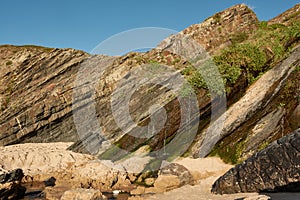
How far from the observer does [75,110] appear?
45.0 metres

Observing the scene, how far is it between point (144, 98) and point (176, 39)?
1152 centimetres

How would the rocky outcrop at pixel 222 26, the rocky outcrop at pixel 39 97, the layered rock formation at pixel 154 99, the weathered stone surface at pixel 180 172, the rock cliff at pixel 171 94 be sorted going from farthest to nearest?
the rocky outcrop at pixel 39 97 < the rocky outcrop at pixel 222 26 < the layered rock formation at pixel 154 99 < the rock cliff at pixel 171 94 < the weathered stone surface at pixel 180 172

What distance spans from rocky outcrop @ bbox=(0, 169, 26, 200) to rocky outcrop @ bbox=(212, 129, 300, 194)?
41.8ft

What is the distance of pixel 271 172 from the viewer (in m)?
14.2

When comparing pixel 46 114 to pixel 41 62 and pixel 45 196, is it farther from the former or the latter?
pixel 45 196

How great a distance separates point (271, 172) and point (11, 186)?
15409 mm

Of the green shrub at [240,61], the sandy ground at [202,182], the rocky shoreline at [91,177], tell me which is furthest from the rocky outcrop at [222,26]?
the rocky shoreline at [91,177]

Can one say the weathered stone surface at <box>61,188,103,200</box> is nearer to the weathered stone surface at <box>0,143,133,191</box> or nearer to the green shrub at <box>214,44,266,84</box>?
the weathered stone surface at <box>0,143,133,191</box>

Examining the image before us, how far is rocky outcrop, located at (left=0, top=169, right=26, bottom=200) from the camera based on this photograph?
19.5 meters

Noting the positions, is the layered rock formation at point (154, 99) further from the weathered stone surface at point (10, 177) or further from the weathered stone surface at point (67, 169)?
the weathered stone surface at point (10, 177)

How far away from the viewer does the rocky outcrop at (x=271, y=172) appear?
524 inches

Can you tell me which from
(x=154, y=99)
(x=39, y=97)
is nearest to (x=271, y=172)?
(x=154, y=99)

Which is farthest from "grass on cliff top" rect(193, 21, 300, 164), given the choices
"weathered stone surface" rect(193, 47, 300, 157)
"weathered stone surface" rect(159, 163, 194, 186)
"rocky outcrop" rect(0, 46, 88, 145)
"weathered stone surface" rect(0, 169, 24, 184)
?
"rocky outcrop" rect(0, 46, 88, 145)

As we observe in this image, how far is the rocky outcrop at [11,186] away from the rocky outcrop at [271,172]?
12749 mm
